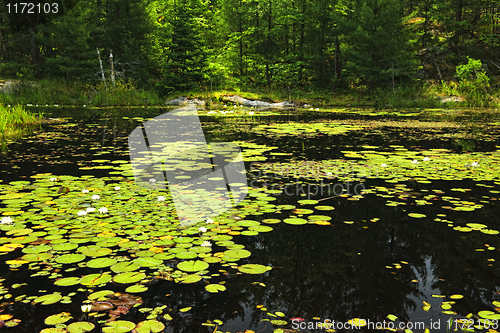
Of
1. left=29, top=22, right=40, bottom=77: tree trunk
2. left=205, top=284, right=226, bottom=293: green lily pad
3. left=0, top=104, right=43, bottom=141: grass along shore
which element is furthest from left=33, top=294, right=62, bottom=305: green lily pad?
left=29, top=22, right=40, bottom=77: tree trunk

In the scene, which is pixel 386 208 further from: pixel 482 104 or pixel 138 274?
pixel 482 104

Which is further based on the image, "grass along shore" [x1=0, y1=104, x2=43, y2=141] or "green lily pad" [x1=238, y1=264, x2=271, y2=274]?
"grass along shore" [x1=0, y1=104, x2=43, y2=141]

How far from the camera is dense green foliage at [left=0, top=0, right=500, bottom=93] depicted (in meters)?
20.0

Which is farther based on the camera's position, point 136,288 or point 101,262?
point 101,262

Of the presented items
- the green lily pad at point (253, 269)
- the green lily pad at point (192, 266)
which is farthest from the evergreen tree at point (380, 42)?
the green lily pad at point (192, 266)

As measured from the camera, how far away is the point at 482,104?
16.2 meters

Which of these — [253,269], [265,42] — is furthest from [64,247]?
[265,42]

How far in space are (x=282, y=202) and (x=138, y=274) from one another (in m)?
1.71

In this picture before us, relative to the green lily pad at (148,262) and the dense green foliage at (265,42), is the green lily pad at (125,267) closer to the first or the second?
the green lily pad at (148,262)

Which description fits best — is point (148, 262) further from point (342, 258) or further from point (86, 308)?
point (342, 258)

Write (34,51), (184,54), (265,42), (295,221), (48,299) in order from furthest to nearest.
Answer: (265,42) < (184,54) < (34,51) < (295,221) < (48,299)

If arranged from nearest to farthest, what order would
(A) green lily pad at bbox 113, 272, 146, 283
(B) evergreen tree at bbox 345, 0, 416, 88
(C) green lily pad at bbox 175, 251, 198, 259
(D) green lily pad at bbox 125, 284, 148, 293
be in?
(D) green lily pad at bbox 125, 284, 148, 293 < (A) green lily pad at bbox 113, 272, 146, 283 < (C) green lily pad at bbox 175, 251, 198, 259 < (B) evergreen tree at bbox 345, 0, 416, 88

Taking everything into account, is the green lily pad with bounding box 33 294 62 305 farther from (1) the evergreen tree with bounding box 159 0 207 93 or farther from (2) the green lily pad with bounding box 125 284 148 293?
(1) the evergreen tree with bounding box 159 0 207 93

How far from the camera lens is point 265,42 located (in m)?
24.5
